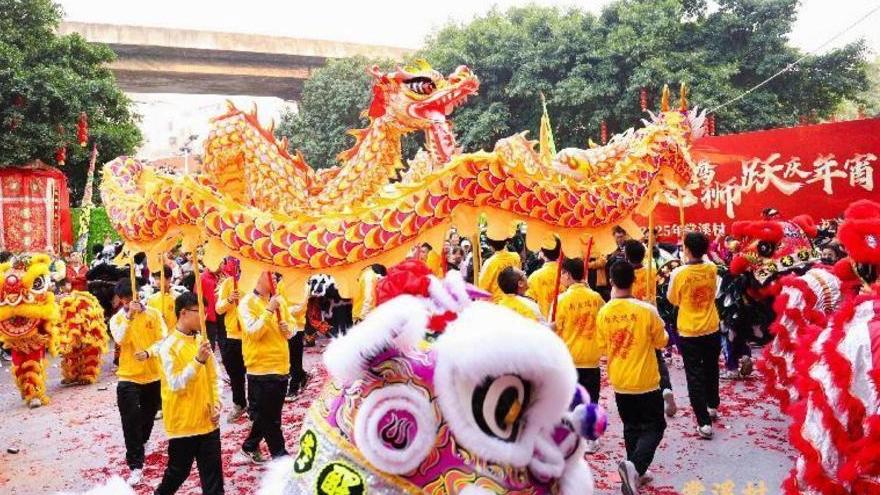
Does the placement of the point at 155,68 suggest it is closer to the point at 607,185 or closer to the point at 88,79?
the point at 88,79

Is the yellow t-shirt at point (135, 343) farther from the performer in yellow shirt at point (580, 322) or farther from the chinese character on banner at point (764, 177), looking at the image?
the chinese character on banner at point (764, 177)

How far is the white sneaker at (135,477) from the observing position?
5.23 m

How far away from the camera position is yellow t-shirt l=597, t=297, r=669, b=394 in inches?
181

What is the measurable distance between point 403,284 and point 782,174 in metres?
10.1

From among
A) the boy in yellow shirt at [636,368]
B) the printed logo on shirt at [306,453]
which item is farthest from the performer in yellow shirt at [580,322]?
the printed logo on shirt at [306,453]

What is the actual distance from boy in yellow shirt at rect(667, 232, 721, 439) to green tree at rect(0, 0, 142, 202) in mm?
13182

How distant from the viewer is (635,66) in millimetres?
15234

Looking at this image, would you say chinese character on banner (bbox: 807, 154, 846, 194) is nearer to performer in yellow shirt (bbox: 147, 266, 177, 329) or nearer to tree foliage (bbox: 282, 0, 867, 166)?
tree foliage (bbox: 282, 0, 867, 166)

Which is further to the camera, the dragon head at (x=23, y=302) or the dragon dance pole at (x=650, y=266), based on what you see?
the dragon head at (x=23, y=302)

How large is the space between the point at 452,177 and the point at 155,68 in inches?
838

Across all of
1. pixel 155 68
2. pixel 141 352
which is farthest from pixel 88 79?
pixel 141 352

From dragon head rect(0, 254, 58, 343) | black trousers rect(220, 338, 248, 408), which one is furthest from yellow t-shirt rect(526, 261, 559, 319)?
dragon head rect(0, 254, 58, 343)

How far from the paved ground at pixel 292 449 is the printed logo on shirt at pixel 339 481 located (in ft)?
11.7

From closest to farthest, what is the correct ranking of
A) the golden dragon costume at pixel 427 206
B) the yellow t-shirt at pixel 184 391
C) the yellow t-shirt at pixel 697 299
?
1. the golden dragon costume at pixel 427 206
2. the yellow t-shirt at pixel 184 391
3. the yellow t-shirt at pixel 697 299
